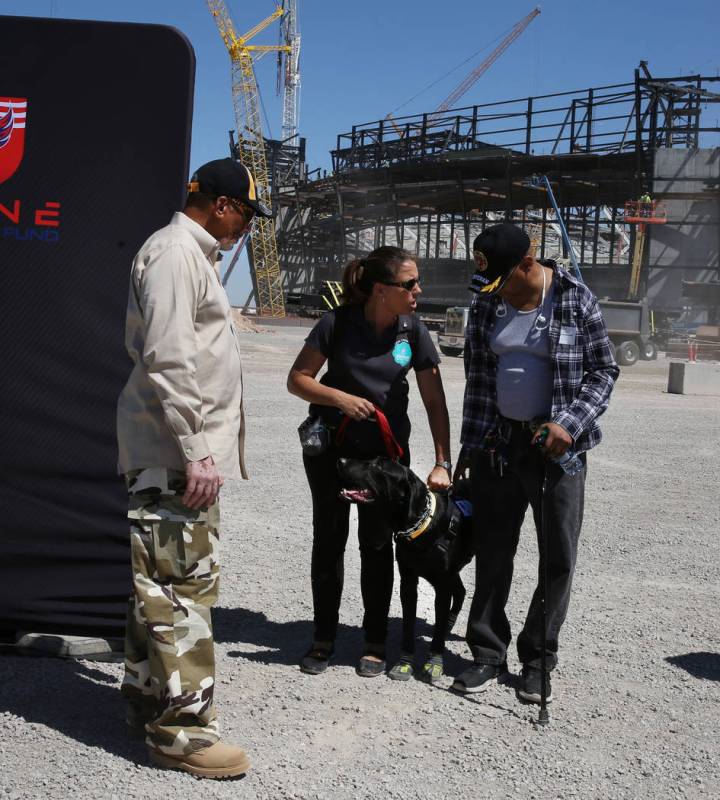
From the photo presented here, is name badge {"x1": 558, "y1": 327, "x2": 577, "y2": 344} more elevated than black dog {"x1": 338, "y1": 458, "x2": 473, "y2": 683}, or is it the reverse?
name badge {"x1": 558, "y1": 327, "x2": 577, "y2": 344}

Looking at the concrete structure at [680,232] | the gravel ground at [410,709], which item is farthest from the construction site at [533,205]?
the gravel ground at [410,709]

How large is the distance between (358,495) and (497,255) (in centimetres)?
110

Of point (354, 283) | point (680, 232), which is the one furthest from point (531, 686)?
point (680, 232)

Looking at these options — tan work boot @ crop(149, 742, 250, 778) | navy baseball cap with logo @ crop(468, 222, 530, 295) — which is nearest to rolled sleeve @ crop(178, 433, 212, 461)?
tan work boot @ crop(149, 742, 250, 778)

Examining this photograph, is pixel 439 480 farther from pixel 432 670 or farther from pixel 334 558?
pixel 432 670

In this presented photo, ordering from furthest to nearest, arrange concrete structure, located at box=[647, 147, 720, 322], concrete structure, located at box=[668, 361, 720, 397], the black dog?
concrete structure, located at box=[647, 147, 720, 322], concrete structure, located at box=[668, 361, 720, 397], the black dog

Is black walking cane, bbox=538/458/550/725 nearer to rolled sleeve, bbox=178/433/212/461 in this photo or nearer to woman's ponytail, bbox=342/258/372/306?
woman's ponytail, bbox=342/258/372/306

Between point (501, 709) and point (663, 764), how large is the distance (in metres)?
0.69

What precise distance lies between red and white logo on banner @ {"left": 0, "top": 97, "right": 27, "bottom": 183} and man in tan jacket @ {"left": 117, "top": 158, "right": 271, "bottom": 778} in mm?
1089

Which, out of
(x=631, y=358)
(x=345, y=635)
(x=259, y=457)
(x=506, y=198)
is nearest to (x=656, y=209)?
(x=506, y=198)

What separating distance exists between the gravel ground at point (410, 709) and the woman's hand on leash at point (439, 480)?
86 centimetres

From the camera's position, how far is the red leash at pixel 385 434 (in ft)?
12.8

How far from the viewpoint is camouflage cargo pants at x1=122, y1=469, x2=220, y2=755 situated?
3.01m

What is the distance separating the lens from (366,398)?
398 cm
